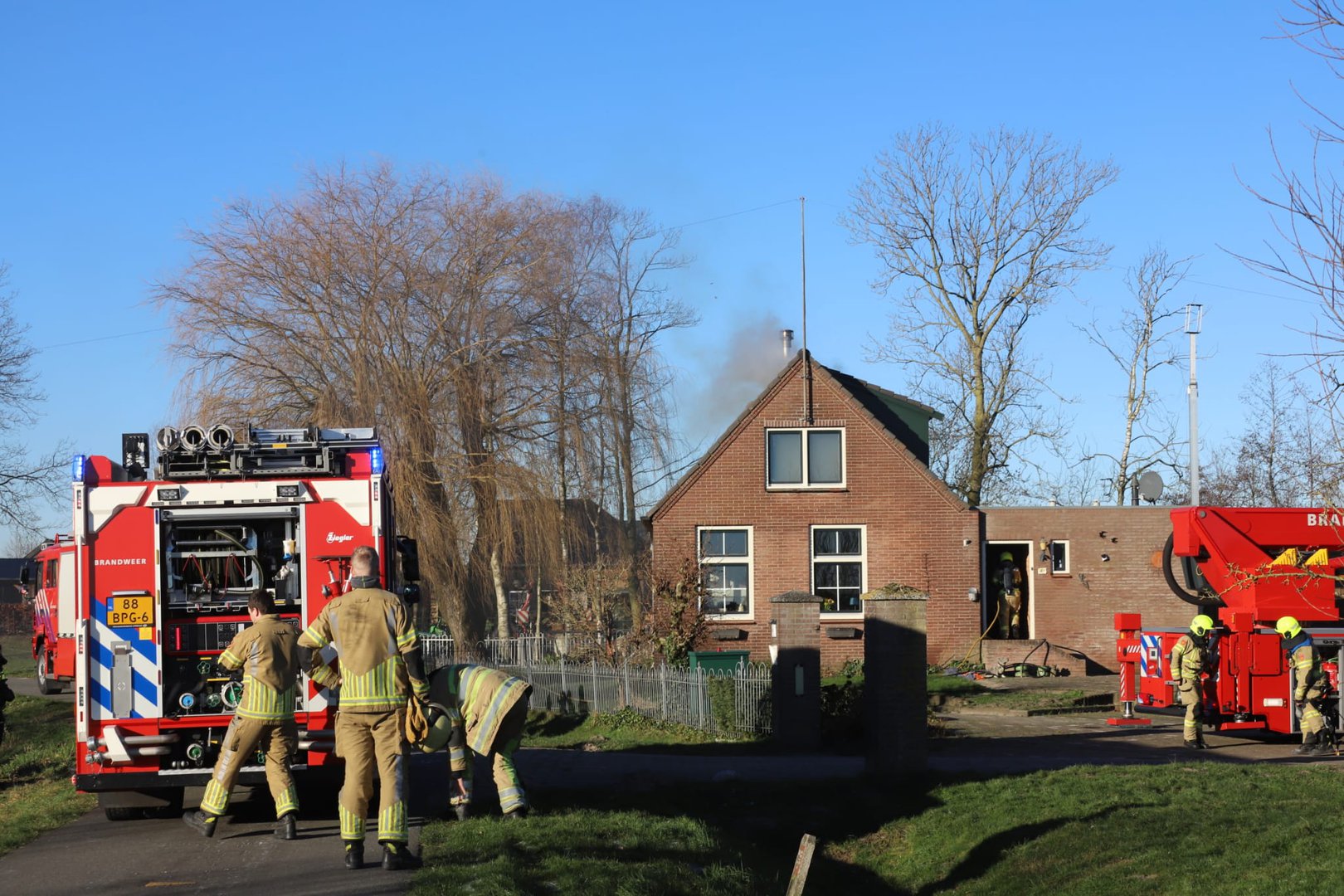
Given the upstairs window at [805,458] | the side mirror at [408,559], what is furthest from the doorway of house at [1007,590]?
the side mirror at [408,559]

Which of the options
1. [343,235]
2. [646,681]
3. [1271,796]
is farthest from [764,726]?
→ [343,235]

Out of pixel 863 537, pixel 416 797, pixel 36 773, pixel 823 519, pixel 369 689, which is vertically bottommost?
pixel 36 773

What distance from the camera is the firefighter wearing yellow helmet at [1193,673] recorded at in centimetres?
1684

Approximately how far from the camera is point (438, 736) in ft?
31.2

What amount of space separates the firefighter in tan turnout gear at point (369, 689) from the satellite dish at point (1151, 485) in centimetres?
2618

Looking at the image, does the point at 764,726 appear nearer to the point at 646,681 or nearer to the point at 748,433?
the point at 646,681

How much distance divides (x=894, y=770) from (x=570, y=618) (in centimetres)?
1243

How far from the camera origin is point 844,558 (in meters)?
30.1

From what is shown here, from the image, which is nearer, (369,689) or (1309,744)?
(369,689)

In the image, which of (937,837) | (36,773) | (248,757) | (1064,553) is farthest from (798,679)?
(1064,553)

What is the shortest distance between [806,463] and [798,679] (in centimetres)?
1266

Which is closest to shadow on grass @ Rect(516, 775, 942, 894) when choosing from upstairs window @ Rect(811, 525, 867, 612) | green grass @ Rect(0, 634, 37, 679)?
upstairs window @ Rect(811, 525, 867, 612)

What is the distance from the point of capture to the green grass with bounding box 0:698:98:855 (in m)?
11.7

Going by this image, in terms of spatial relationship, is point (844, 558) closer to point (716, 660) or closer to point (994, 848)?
point (716, 660)
